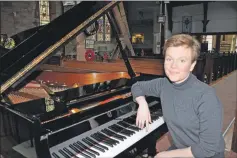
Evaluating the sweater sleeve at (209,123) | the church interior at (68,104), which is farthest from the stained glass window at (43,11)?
the sweater sleeve at (209,123)

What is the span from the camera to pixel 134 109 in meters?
2.06

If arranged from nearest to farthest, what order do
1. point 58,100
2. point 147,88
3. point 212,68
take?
point 58,100, point 147,88, point 212,68

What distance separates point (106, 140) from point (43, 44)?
101 cm

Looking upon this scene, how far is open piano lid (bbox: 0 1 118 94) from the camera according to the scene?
4.80ft

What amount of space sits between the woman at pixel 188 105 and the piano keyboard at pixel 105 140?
1.02ft

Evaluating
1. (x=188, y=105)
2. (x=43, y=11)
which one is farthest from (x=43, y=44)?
(x=43, y=11)

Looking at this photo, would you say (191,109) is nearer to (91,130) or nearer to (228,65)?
(91,130)

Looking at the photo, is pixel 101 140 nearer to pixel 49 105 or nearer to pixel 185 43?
pixel 49 105

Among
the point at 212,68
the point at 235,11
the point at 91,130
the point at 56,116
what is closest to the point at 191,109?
the point at 91,130

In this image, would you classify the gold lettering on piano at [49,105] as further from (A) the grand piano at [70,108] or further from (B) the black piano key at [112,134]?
(B) the black piano key at [112,134]

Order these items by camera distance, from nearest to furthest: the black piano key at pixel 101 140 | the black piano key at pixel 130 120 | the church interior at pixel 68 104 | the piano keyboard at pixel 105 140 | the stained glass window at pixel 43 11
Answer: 1. the church interior at pixel 68 104
2. the piano keyboard at pixel 105 140
3. the black piano key at pixel 101 140
4. the black piano key at pixel 130 120
5. the stained glass window at pixel 43 11

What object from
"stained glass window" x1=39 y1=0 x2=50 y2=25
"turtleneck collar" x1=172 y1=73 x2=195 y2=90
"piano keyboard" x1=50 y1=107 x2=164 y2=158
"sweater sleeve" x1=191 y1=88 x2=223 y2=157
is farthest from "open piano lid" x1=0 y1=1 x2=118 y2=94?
"stained glass window" x1=39 y1=0 x2=50 y2=25

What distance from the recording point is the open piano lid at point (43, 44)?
1.46 meters

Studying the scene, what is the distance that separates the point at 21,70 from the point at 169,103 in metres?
1.21
